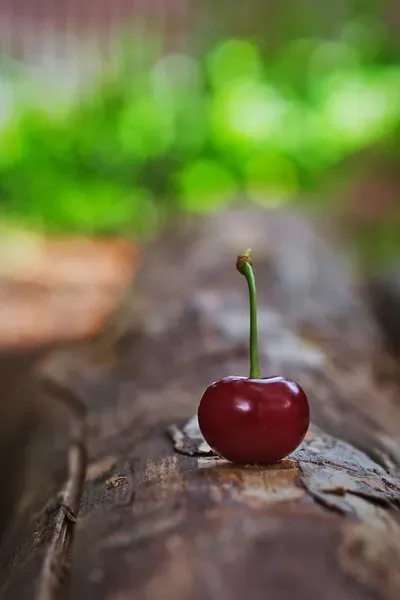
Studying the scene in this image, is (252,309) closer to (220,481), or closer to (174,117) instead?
(220,481)

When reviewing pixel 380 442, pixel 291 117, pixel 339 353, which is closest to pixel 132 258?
pixel 291 117

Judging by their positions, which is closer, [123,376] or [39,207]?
[123,376]

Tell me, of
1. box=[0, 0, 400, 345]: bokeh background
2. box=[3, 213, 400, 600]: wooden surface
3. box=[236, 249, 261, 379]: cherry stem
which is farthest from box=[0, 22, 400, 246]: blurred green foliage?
box=[236, 249, 261, 379]: cherry stem

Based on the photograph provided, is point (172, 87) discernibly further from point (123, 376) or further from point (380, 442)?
point (380, 442)

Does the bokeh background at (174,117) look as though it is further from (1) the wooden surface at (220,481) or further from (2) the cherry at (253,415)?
(2) the cherry at (253,415)

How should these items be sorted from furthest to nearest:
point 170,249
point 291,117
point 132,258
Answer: point 291,117, point 132,258, point 170,249

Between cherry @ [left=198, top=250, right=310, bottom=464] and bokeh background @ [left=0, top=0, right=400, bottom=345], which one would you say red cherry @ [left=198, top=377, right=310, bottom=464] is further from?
bokeh background @ [left=0, top=0, right=400, bottom=345]

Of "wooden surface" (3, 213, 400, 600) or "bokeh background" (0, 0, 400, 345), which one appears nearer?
"wooden surface" (3, 213, 400, 600)
